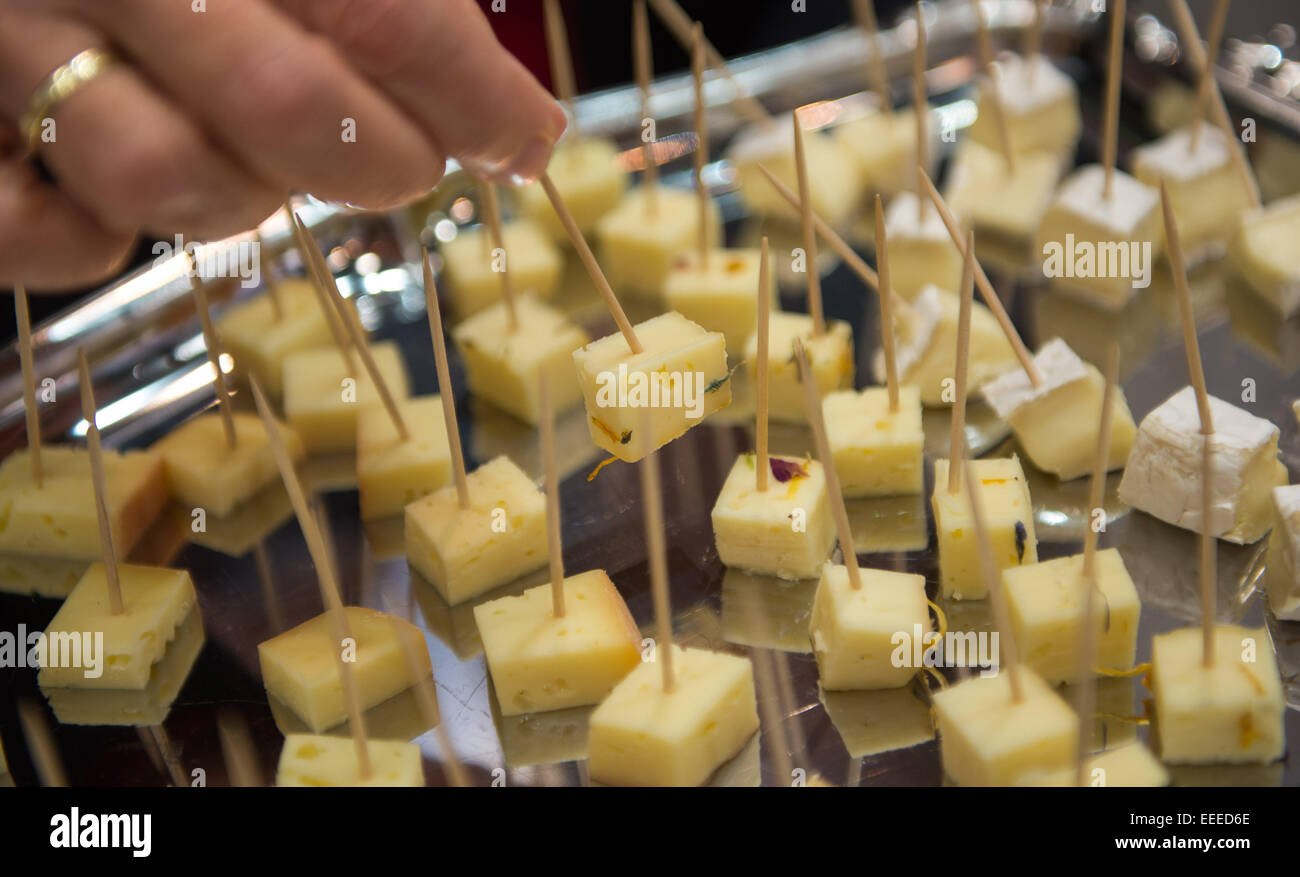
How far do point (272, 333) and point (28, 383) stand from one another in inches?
27.7

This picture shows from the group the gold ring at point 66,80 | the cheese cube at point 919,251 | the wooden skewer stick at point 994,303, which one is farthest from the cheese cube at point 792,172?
the gold ring at point 66,80

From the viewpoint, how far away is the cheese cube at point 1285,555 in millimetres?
2285

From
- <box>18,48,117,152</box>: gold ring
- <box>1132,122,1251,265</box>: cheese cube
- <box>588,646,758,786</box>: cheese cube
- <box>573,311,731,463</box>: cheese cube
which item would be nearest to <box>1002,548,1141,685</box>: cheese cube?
<box>588,646,758,786</box>: cheese cube

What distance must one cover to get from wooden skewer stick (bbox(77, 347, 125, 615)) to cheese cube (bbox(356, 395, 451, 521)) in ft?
1.70

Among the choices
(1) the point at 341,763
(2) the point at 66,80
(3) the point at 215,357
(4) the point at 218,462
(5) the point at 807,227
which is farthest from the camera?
(4) the point at 218,462

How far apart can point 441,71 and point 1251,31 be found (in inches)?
104

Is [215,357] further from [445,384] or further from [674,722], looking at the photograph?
[674,722]

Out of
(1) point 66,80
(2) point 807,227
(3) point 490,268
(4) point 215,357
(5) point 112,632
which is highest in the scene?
(1) point 66,80

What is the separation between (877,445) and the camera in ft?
8.61

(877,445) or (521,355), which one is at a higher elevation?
(521,355)

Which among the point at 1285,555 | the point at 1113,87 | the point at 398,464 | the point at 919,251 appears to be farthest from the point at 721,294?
the point at 1285,555

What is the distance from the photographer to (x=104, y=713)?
240 cm

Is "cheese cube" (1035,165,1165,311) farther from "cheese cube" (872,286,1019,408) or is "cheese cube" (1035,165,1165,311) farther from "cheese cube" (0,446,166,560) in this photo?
"cheese cube" (0,446,166,560)

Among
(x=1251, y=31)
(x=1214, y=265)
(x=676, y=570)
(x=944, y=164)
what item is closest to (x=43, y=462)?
(x=676, y=570)
